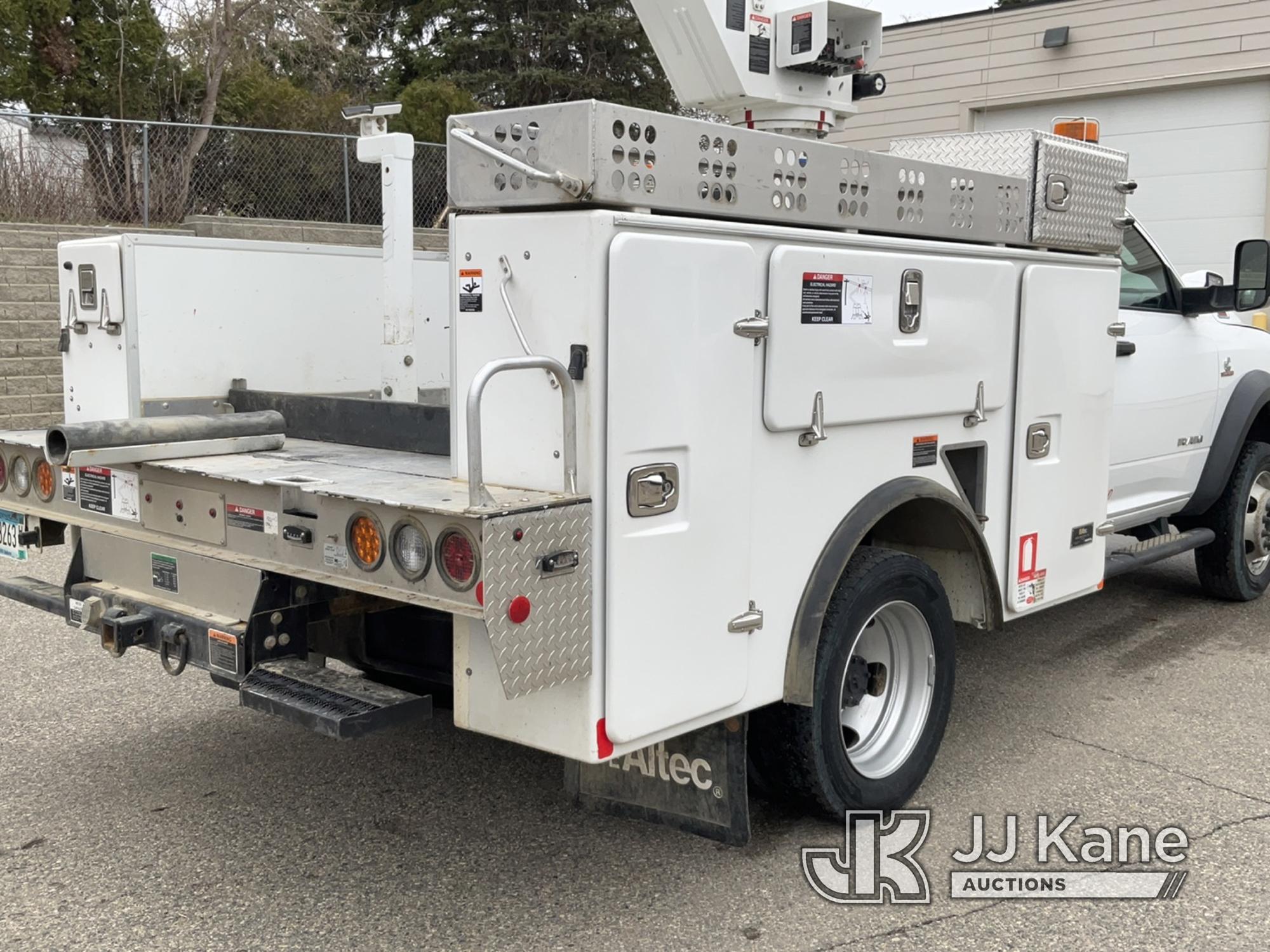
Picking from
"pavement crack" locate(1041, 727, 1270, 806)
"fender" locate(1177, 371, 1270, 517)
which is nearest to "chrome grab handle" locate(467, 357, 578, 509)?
"pavement crack" locate(1041, 727, 1270, 806)

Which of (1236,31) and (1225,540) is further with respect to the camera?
(1236,31)

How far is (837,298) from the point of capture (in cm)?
335

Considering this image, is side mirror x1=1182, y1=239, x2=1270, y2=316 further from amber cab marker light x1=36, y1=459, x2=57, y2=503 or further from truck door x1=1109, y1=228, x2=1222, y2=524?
amber cab marker light x1=36, y1=459, x2=57, y2=503

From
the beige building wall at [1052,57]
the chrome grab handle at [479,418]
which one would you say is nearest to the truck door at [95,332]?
the chrome grab handle at [479,418]

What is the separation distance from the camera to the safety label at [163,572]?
3.52 metres

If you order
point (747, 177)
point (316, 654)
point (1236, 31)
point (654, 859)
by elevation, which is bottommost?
point (654, 859)

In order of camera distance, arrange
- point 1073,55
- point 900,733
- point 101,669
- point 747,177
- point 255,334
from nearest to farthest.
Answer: point 747,177 < point 900,733 < point 255,334 < point 101,669 < point 1073,55

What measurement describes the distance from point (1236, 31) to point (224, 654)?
12929 mm

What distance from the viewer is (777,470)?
3275 mm

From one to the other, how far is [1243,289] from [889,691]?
306 centimetres

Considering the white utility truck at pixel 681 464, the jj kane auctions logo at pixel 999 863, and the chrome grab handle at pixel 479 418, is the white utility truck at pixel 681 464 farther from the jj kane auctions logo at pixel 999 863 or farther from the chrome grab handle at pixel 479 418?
the jj kane auctions logo at pixel 999 863

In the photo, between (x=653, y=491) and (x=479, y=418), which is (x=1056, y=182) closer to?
(x=653, y=491)

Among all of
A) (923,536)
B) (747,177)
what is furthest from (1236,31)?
(747,177)

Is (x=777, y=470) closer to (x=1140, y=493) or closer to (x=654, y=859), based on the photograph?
(x=654, y=859)
